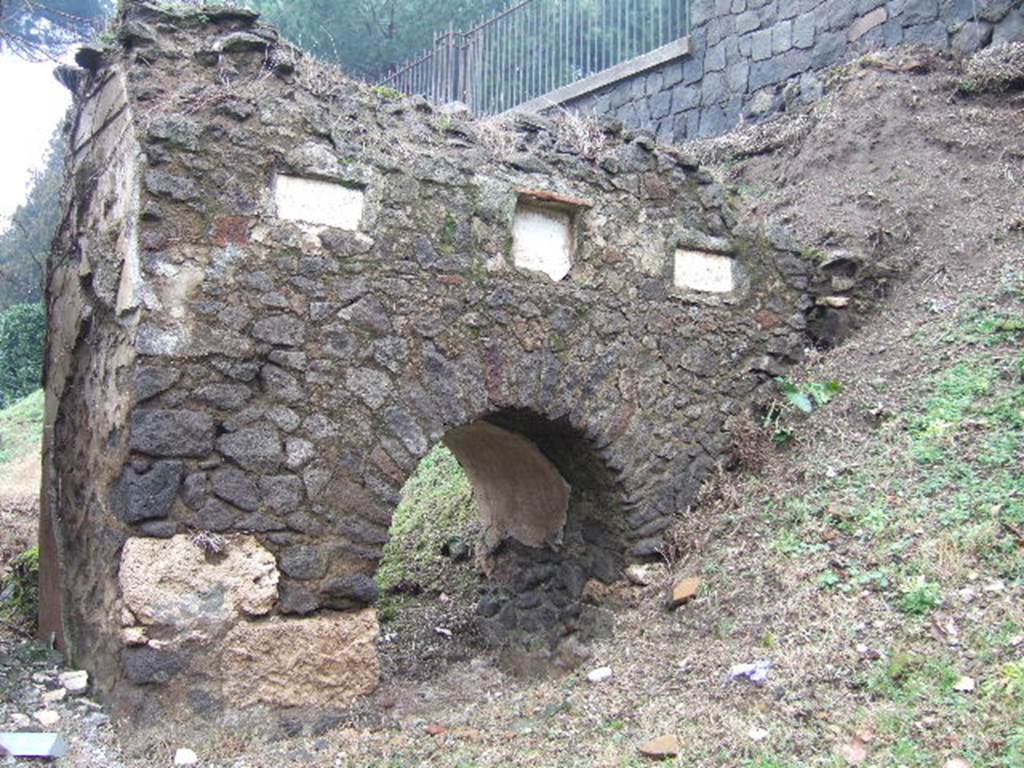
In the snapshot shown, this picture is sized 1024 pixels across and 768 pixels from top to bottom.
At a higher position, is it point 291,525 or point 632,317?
point 632,317

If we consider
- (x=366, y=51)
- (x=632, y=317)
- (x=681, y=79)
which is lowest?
(x=632, y=317)

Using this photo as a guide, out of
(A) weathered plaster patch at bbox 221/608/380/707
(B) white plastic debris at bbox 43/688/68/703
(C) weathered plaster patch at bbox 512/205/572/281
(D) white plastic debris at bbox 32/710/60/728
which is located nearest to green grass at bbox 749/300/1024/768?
(C) weathered plaster patch at bbox 512/205/572/281

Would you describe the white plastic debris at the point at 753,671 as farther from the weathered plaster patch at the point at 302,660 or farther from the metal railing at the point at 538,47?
the metal railing at the point at 538,47

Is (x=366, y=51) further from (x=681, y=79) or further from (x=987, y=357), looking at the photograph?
(x=987, y=357)

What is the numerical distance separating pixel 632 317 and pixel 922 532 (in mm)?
1892

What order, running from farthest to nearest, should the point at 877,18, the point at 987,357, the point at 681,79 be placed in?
the point at 681,79, the point at 877,18, the point at 987,357

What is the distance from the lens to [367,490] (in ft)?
15.3

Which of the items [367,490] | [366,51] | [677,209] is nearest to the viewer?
[367,490]

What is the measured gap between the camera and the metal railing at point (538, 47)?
10.5 metres

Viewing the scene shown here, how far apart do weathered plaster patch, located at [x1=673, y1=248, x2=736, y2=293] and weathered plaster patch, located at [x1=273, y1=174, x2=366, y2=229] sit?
1.98 m

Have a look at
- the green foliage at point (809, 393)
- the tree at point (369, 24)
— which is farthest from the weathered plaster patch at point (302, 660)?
the tree at point (369, 24)

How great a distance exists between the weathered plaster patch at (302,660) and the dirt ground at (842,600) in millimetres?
133

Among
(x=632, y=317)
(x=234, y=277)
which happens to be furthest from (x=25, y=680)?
(x=632, y=317)

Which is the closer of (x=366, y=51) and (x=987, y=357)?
(x=987, y=357)
